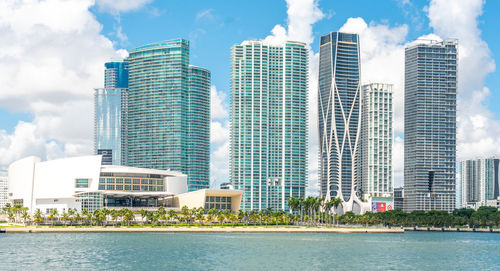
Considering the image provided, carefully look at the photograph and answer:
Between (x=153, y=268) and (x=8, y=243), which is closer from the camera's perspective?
(x=153, y=268)

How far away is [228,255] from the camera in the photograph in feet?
427

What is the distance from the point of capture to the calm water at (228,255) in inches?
4439

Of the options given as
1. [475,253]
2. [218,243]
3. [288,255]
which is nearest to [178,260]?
[288,255]

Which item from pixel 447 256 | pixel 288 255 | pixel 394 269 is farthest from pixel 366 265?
pixel 447 256

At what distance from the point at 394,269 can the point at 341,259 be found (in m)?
15.2

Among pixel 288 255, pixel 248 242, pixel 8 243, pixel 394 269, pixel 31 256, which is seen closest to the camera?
pixel 394 269

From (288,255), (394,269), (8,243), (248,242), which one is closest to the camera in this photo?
(394,269)

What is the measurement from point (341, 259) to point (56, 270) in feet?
164

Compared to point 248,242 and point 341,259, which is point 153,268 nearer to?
point 341,259

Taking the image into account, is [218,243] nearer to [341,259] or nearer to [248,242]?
[248,242]

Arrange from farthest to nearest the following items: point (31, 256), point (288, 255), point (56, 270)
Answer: point (288, 255) < point (31, 256) < point (56, 270)

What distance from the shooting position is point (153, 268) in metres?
108

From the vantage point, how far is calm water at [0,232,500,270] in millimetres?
112750

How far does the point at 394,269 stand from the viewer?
113 meters
